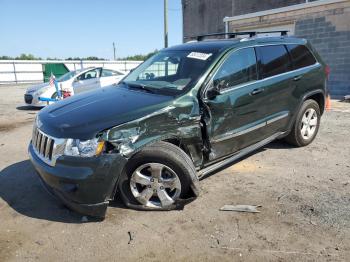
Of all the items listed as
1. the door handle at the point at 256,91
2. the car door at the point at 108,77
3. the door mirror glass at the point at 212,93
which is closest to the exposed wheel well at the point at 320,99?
the door handle at the point at 256,91

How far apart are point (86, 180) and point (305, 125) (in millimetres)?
3959

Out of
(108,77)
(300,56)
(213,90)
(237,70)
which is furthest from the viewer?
(108,77)

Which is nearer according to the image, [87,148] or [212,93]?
[87,148]

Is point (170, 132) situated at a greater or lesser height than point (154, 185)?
greater

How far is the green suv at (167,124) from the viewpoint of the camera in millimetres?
3064

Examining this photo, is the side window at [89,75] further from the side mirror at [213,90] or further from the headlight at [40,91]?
the side mirror at [213,90]

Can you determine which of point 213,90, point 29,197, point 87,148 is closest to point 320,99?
point 213,90

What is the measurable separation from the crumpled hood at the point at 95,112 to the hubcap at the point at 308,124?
2.92m

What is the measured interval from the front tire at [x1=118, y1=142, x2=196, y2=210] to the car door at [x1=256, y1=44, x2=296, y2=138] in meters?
1.64

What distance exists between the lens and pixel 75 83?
11.9 meters

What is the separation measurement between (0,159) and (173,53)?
3534 mm

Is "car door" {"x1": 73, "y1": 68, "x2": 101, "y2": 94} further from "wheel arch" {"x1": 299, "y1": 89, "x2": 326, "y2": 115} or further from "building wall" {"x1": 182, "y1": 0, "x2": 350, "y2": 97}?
"wheel arch" {"x1": 299, "y1": 89, "x2": 326, "y2": 115}

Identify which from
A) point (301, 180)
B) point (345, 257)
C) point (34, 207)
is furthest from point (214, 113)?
point (34, 207)

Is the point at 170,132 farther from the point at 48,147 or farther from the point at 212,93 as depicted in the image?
the point at 48,147
